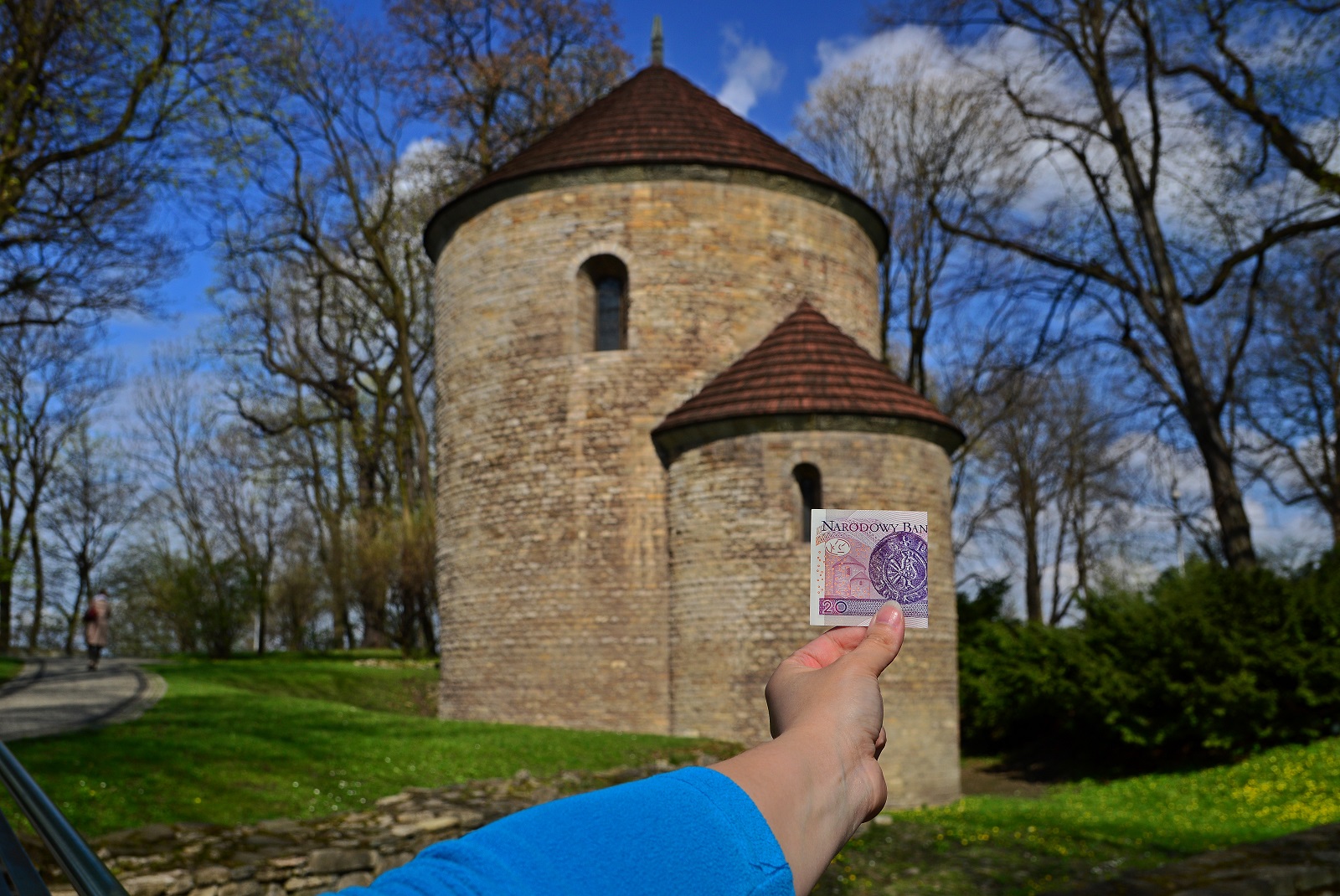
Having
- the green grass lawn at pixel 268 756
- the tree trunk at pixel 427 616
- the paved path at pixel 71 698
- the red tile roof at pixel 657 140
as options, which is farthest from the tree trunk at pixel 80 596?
the red tile roof at pixel 657 140

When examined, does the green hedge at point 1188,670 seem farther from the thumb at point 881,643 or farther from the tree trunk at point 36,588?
the tree trunk at point 36,588

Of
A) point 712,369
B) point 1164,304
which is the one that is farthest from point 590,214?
point 1164,304

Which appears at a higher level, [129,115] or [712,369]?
[129,115]

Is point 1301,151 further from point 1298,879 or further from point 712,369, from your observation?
point 1298,879

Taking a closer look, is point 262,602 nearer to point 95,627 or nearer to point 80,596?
point 95,627

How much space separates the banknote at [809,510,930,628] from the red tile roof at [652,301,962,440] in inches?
509

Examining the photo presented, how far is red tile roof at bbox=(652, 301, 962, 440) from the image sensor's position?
49.2 ft

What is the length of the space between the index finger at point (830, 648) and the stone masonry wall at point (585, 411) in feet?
47.7

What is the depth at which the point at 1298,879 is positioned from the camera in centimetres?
669

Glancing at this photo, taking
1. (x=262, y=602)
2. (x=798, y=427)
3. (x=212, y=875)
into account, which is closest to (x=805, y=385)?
(x=798, y=427)

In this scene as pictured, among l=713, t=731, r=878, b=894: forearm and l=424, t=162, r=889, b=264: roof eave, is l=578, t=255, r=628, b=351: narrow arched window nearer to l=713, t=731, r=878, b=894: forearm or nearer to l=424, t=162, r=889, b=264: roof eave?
l=424, t=162, r=889, b=264: roof eave

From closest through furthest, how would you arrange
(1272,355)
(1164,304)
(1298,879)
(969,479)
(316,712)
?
(1298,879)
(316,712)
(1164,304)
(1272,355)
(969,479)

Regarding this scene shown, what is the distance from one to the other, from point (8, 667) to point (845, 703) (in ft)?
74.5

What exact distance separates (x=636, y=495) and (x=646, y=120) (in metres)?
6.54
